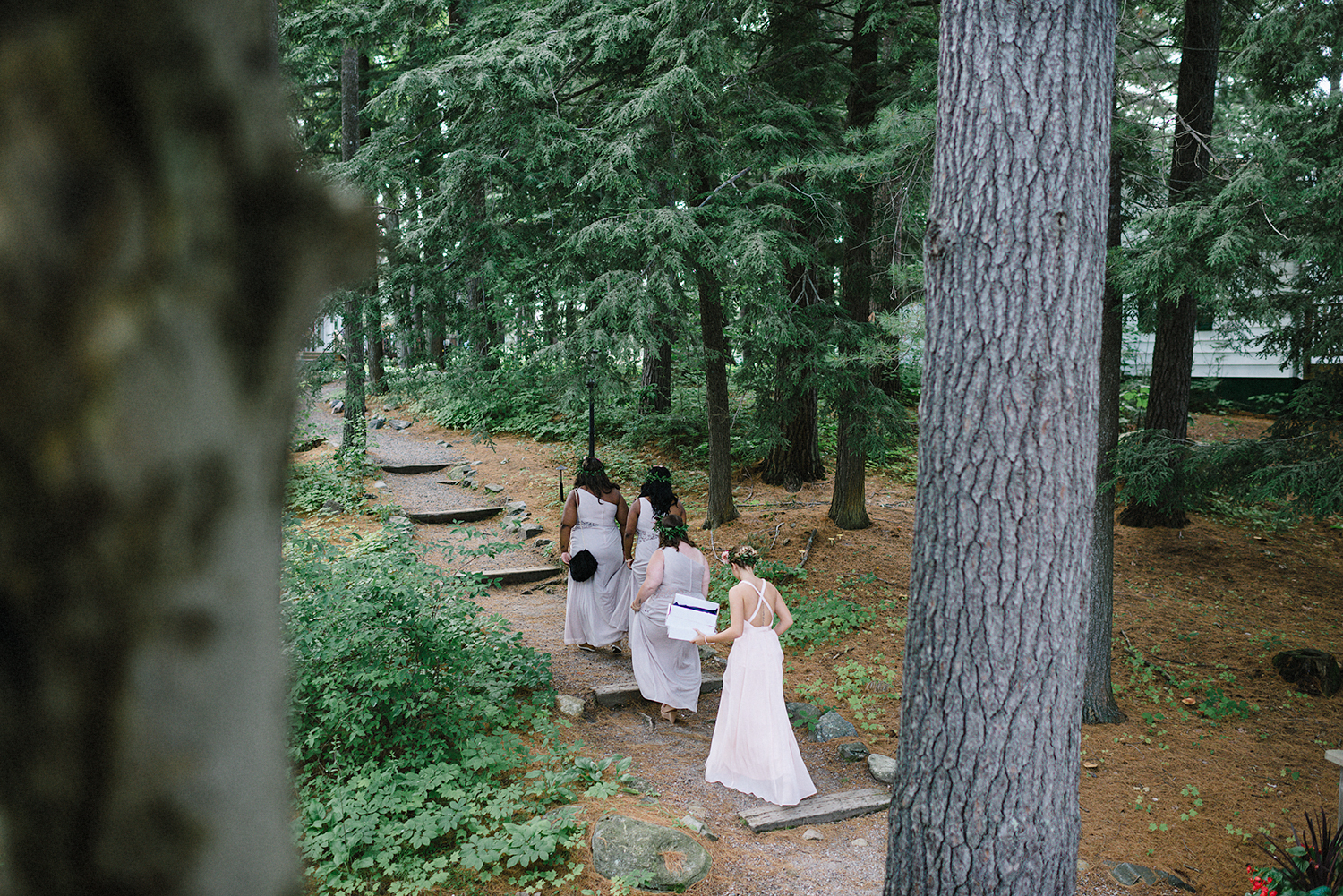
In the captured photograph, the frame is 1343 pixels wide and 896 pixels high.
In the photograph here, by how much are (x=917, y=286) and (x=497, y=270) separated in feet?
15.4

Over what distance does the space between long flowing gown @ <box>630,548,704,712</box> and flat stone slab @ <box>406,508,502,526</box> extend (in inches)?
253

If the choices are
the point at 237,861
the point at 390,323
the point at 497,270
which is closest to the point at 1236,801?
the point at 237,861

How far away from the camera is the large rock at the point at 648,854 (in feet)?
14.6

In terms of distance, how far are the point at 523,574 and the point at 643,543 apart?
3.12m

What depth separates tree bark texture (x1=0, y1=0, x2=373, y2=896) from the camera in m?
0.56

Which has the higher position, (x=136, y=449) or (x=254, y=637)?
(x=136, y=449)

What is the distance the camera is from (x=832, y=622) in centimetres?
922

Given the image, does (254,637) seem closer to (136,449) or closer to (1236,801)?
(136,449)

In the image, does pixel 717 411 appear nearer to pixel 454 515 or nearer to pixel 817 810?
pixel 454 515

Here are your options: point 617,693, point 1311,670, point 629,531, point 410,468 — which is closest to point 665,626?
point 617,693

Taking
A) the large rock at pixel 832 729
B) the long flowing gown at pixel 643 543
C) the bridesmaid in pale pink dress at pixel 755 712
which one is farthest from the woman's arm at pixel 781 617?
the long flowing gown at pixel 643 543

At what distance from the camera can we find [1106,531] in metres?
7.02

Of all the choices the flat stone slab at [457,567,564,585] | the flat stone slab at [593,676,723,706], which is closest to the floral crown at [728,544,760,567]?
the flat stone slab at [593,676,723,706]

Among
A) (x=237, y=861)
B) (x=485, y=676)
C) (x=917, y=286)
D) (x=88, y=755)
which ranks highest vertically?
(x=917, y=286)
